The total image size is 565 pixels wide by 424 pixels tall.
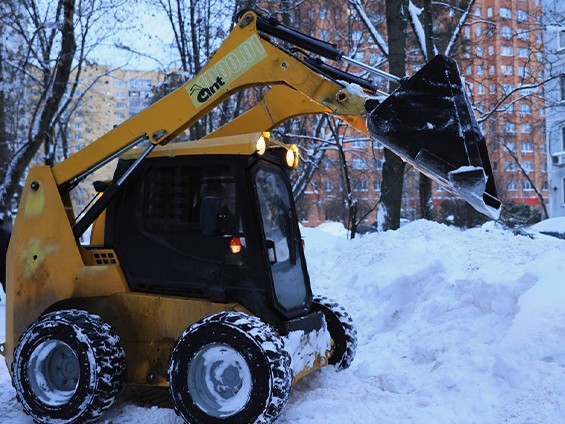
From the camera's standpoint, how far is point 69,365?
537cm

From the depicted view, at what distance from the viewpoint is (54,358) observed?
539cm

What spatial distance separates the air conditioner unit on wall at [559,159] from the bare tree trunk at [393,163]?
25.8 meters

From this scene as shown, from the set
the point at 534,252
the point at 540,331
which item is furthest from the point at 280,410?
the point at 534,252

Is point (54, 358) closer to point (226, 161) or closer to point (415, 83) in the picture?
point (226, 161)

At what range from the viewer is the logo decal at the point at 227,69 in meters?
5.55

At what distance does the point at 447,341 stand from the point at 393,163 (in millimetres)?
8784

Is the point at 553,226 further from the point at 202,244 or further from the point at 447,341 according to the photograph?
the point at 202,244

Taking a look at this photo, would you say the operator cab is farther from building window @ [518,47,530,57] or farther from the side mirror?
building window @ [518,47,530,57]

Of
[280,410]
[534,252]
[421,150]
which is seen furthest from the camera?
[534,252]

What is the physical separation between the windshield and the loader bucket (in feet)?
3.78

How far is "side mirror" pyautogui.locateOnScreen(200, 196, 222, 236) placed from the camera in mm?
5113

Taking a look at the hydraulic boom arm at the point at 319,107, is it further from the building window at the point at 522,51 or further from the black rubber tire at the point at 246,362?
the building window at the point at 522,51

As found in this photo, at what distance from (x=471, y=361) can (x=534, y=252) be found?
3041 mm

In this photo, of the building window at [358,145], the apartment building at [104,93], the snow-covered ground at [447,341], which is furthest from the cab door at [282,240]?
the building window at [358,145]
